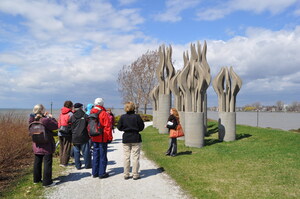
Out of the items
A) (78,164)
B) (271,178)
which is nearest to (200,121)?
(271,178)

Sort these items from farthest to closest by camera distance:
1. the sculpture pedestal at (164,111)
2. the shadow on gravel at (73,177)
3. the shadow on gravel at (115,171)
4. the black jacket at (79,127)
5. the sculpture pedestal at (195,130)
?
the sculpture pedestal at (164,111) < the sculpture pedestal at (195,130) < the black jacket at (79,127) < the shadow on gravel at (115,171) < the shadow on gravel at (73,177)

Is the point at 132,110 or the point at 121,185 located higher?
the point at 132,110

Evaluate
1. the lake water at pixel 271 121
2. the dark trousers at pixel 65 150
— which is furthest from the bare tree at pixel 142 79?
the dark trousers at pixel 65 150

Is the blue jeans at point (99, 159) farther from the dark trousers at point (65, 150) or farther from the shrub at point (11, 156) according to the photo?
the shrub at point (11, 156)

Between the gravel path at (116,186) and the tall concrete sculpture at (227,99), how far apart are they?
5421 mm

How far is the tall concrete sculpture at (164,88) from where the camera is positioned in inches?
567

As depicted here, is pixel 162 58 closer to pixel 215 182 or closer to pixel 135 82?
pixel 215 182

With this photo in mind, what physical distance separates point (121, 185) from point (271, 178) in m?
3.31

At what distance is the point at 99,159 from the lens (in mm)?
5859

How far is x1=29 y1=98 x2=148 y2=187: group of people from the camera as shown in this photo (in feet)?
17.2

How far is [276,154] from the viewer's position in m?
7.90

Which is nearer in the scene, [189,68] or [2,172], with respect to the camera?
[2,172]

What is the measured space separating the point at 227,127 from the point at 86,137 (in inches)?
264

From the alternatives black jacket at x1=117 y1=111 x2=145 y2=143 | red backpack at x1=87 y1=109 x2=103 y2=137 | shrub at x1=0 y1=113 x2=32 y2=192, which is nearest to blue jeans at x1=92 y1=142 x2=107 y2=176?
red backpack at x1=87 y1=109 x2=103 y2=137
